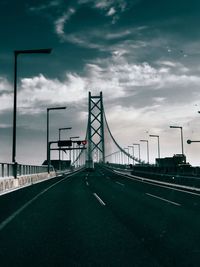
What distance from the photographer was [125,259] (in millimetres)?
4992

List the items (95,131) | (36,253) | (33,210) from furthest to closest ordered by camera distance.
Answer: (95,131) < (33,210) < (36,253)

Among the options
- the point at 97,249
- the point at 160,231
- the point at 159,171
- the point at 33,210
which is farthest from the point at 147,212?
the point at 159,171

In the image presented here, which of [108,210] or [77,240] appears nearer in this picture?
[77,240]

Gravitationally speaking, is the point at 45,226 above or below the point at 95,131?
below

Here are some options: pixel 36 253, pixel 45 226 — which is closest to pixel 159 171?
pixel 45 226

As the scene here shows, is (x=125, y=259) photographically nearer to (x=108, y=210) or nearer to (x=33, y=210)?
(x=108, y=210)

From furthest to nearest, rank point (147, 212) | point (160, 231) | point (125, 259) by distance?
point (147, 212) < point (160, 231) < point (125, 259)

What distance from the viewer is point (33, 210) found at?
10688 millimetres

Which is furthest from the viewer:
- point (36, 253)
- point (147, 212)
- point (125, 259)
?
point (147, 212)

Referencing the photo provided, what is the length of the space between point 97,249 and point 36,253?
38.9 inches

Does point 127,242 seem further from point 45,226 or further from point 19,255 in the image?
point 45,226

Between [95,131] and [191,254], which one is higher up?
[95,131]

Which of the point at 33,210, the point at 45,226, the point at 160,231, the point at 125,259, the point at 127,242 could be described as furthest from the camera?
the point at 33,210

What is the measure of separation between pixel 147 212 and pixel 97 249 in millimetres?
4525
